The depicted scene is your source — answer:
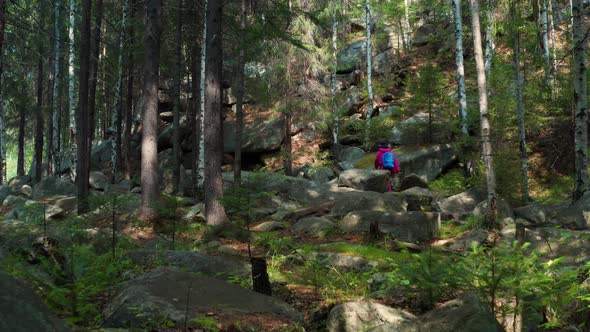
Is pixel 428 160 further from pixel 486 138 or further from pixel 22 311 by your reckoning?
pixel 22 311

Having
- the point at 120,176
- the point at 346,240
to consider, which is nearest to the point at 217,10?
the point at 346,240

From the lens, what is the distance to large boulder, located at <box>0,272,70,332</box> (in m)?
2.40

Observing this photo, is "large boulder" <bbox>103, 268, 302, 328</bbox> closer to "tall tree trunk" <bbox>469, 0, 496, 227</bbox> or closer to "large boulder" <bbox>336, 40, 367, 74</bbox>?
"tall tree trunk" <bbox>469, 0, 496, 227</bbox>

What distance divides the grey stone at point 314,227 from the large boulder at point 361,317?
5.57 meters

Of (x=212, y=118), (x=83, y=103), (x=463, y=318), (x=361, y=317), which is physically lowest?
(x=361, y=317)

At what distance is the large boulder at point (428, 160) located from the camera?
19.1 m

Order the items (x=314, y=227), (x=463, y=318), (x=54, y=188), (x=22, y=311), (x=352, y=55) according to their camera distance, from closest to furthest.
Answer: (x=22, y=311) → (x=463, y=318) → (x=314, y=227) → (x=54, y=188) → (x=352, y=55)

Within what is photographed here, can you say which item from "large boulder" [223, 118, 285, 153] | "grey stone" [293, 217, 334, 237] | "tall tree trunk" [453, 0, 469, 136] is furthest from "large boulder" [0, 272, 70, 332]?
"large boulder" [223, 118, 285, 153]

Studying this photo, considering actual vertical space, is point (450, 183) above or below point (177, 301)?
above

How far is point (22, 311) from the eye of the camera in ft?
8.26

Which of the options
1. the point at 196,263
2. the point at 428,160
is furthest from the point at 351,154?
the point at 196,263

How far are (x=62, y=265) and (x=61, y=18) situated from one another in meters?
22.9

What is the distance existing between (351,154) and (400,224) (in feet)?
50.8

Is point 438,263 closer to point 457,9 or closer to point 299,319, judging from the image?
→ point 299,319
